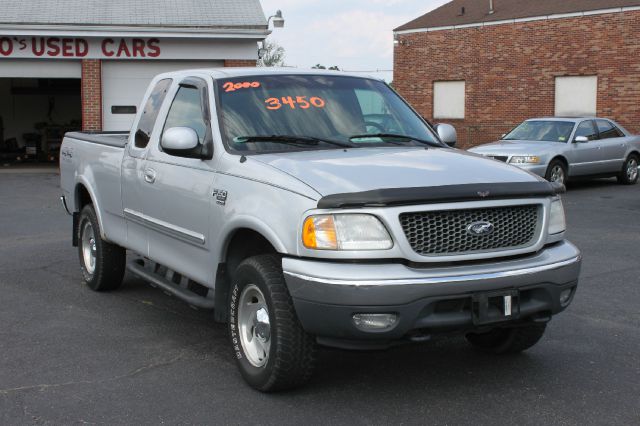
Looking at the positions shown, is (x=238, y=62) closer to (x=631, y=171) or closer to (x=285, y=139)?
(x=631, y=171)

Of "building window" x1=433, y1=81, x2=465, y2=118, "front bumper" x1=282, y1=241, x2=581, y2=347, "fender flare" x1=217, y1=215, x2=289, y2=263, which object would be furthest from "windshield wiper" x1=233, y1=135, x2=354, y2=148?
"building window" x1=433, y1=81, x2=465, y2=118

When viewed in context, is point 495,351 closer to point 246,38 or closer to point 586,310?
point 586,310

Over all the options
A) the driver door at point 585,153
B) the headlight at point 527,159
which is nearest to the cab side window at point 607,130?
the driver door at point 585,153

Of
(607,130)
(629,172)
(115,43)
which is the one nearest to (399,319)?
(607,130)

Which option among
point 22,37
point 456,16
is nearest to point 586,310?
point 22,37

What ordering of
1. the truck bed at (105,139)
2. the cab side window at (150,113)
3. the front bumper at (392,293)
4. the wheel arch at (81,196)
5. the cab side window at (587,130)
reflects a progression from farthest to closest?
the cab side window at (587,130)
the wheel arch at (81,196)
the truck bed at (105,139)
the cab side window at (150,113)
the front bumper at (392,293)

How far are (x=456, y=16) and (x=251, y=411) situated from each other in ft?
98.4

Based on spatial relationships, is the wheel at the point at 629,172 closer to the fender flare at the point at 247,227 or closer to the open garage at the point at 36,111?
the fender flare at the point at 247,227

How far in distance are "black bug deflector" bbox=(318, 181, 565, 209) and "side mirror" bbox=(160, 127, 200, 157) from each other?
134 centimetres

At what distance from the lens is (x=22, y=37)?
22.0m

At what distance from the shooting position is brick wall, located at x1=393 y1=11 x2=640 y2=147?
2744cm

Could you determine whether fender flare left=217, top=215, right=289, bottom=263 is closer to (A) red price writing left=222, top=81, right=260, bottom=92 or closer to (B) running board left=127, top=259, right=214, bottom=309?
(B) running board left=127, top=259, right=214, bottom=309

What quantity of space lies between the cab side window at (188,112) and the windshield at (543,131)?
12361mm

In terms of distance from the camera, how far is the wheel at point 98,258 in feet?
23.9
